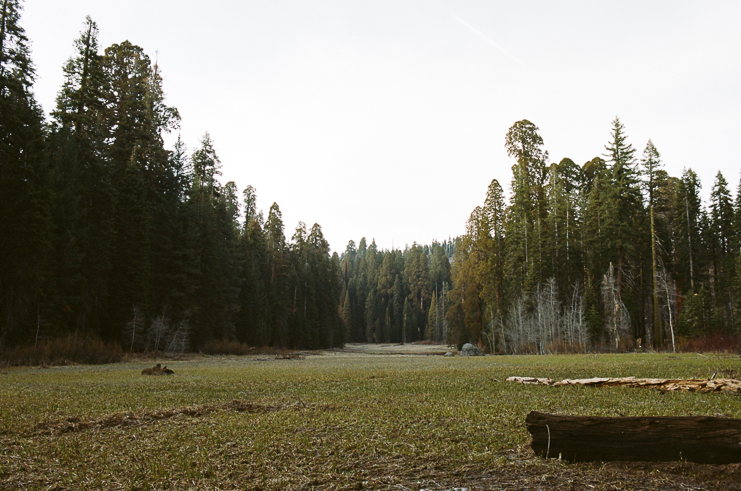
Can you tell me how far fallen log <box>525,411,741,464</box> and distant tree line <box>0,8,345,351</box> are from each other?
2680 centimetres

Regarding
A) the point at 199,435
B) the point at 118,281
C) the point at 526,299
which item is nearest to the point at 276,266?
the point at 118,281

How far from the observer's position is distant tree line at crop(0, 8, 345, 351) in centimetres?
2402

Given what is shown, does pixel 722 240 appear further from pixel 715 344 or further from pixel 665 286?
pixel 715 344

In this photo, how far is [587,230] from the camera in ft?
138

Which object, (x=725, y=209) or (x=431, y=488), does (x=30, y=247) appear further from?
(x=725, y=209)

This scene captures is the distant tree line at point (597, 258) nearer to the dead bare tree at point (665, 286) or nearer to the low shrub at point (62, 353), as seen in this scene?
the dead bare tree at point (665, 286)

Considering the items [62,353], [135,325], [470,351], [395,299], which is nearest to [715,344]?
[470,351]

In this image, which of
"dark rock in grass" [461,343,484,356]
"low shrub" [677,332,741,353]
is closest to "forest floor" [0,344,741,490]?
"low shrub" [677,332,741,353]

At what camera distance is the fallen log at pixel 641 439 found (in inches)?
154

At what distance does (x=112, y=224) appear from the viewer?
32.2 m

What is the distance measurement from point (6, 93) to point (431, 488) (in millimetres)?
30816

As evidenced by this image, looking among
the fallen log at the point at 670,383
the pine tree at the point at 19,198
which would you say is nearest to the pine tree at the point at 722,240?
the fallen log at the point at 670,383

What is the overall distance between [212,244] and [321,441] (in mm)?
44885

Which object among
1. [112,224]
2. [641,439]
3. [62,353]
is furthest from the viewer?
[112,224]
